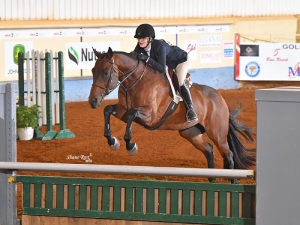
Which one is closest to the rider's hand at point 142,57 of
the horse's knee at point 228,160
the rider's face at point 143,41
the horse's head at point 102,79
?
the rider's face at point 143,41

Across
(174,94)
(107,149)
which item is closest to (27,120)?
(107,149)

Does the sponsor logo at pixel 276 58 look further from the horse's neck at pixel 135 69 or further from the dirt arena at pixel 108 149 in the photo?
the horse's neck at pixel 135 69

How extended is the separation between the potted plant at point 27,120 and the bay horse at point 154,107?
411cm

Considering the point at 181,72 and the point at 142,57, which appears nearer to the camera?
the point at 142,57

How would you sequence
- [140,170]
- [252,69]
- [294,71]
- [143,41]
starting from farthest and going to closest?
[252,69] < [294,71] < [143,41] < [140,170]

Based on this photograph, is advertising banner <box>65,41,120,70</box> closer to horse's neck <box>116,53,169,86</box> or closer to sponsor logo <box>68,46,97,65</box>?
sponsor logo <box>68,46,97,65</box>

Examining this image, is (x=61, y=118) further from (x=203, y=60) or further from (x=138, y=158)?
(x=203, y=60)

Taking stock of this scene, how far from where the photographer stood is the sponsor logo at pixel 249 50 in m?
20.4

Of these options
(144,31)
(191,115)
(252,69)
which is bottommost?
(191,115)

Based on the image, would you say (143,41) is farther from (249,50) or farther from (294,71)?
(294,71)

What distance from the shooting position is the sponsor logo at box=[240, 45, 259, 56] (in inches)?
803

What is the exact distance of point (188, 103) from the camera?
8.68 m

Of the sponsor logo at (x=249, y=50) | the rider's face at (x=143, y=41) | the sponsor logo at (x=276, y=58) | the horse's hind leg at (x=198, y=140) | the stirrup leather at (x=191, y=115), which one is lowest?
the horse's hind leg at (x=198, y=140)

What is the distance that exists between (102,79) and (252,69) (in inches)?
524
